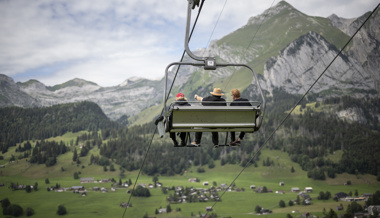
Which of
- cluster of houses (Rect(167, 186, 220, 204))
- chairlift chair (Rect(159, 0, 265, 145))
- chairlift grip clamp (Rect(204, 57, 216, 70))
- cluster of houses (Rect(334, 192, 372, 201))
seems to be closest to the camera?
chairlift grip clamp (Rect(204, 57, 216, 70))

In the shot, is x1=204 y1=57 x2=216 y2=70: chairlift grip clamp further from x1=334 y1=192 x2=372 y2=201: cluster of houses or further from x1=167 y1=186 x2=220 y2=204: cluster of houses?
x1=334 y1=192 x2=372 y2=201: cluster of houses

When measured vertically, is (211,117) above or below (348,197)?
above

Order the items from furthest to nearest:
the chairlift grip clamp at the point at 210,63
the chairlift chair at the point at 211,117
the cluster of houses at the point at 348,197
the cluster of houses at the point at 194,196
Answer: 1. the cluster of houses at the point at 194,196
2. the cluster of houses at the point at 348,197
3. the chairlift chair at the point at 211,117
4. the chairlift grip clamp at the point at 210,63

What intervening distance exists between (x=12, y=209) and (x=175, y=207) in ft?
246

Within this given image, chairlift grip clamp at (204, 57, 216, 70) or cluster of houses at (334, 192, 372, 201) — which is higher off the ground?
chairlift grip clamp at (204, 57, 216, 70)

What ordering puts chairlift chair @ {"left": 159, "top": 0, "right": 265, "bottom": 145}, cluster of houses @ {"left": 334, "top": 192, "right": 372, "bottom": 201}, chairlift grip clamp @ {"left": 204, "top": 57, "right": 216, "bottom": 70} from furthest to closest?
cluster of houses @ {"left": 334, "top": 192, "right": 372, "bottom": 201}, chairlift chair @ {"left": 159, "top": 0, "right": 265, "bottom": 145}, chairlift grip clamp @ {"left": 204, "top": 57, "right": 216, "bottom": 70}

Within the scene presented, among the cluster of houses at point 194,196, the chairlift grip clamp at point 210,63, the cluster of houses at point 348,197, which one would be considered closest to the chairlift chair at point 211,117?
the chairlift grip clamp at point 210,63

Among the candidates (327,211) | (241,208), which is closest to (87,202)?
(241,208)

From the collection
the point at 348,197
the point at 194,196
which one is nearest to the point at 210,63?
the point at 194,196

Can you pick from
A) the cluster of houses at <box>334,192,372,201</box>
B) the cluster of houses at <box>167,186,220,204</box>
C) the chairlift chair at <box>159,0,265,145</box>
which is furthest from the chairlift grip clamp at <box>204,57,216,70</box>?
the cluster of houses at <box>334,192,372,201</box>

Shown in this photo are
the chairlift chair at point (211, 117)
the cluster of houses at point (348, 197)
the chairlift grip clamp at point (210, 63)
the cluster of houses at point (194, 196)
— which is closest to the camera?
the chairlift grip clamp at point (210, 63)

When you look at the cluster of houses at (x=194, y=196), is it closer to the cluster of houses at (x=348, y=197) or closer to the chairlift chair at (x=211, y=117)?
the cluster of houses at (x=348, y=197)

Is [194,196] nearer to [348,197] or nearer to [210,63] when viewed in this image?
[348,197]

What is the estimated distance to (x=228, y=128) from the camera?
11.2 meters
